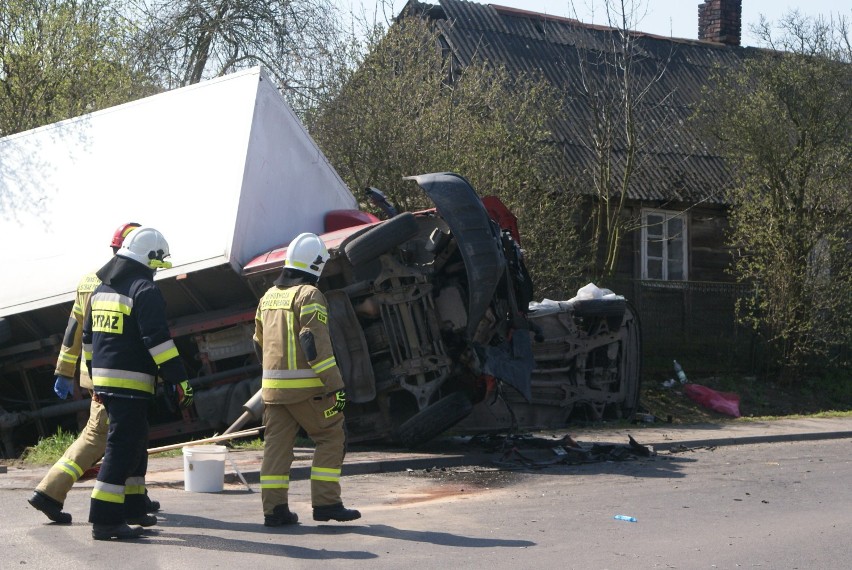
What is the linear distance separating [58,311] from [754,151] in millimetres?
11604

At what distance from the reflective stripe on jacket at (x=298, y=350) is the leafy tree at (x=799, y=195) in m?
12.5

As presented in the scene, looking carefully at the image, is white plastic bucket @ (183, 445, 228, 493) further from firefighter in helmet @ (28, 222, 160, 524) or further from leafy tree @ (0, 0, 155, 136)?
leafy tree @ (0, 0, 155, 136)

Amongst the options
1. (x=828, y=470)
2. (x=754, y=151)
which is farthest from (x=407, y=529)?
(x=754, y=151)

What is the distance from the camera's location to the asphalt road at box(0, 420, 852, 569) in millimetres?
5711

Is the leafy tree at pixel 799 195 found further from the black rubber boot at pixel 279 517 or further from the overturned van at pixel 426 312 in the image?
the black rubber boot at pixel 279 517

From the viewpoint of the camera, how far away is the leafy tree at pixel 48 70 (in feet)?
58.7

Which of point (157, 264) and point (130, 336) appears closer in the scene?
point (130, 336)

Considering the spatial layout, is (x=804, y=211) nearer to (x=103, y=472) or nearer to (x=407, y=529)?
(x=407, y=529)

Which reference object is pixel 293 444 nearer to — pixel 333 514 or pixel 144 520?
pixel 333 514

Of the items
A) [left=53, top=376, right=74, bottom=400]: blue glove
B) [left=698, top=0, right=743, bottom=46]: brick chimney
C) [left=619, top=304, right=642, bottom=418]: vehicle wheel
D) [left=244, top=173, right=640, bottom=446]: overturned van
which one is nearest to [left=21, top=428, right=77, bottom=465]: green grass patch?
[left=244, top=173, right=640, bottom=446]: overturned van

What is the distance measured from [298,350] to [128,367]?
0.97m

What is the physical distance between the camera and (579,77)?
22.2m

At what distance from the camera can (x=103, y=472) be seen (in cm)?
615

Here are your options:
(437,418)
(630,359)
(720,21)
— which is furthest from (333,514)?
(720,21)
